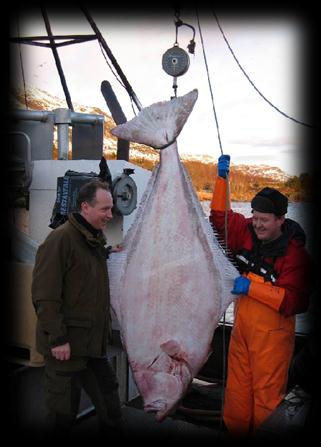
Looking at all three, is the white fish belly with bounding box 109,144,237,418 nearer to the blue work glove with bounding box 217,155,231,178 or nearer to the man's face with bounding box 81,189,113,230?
the man's face with bounding box 81,189,113,230

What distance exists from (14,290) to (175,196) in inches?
44.7

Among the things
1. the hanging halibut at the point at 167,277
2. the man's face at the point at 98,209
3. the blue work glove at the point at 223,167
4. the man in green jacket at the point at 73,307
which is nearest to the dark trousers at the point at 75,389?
the man in green jacket at the point at 73,307

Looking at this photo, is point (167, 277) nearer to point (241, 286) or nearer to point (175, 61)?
point (241, 286)

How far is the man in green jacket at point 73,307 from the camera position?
215 centimetres

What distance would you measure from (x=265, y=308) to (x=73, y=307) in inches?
42.4

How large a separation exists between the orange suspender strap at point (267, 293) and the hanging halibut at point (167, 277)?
A: 15cm

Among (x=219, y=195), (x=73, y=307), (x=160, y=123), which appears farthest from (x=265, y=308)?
(x=160, y=123)

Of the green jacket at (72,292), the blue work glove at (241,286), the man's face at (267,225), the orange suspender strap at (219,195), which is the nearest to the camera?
the green jacket at (72,292)

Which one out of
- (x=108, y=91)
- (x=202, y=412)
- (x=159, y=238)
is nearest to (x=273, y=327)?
(x=159, y=238)

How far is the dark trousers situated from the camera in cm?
224

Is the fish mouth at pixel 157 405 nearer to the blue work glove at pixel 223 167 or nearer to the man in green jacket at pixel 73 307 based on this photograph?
the man in green jacket at pixel 73 307

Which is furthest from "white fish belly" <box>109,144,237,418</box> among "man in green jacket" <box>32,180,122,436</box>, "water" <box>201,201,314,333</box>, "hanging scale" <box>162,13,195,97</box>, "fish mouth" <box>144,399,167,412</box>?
"hanging scale" <box>162,13,195,97</box>

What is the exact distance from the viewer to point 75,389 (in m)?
2.32

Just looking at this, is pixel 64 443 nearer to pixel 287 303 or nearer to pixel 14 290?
pixel 14 290
